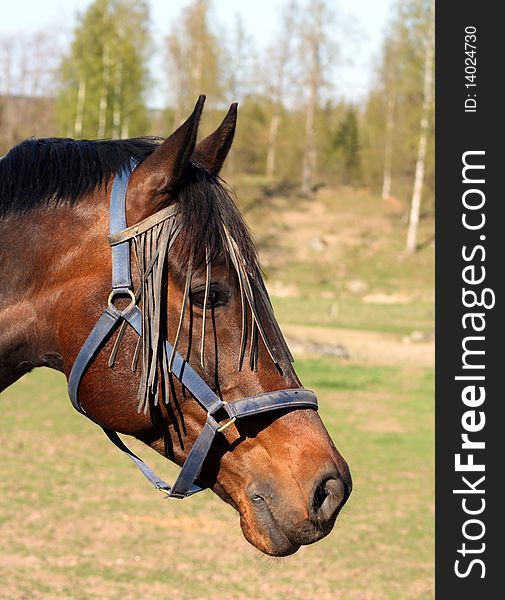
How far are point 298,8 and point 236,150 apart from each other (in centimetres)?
764

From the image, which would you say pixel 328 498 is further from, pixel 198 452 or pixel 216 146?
pixel 216 146

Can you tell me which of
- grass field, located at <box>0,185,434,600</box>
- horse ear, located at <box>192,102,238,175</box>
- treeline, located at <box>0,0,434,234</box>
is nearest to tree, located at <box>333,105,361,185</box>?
treeline, located at <box>0,0,434,234</box>

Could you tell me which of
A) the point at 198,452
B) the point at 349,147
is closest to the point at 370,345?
the point at 198,452

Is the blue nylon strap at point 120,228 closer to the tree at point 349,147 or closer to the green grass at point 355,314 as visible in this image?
the green grass at point 355,314

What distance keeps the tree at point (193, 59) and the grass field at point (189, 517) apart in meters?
23.5

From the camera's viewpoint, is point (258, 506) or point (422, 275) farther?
point (422, 275)

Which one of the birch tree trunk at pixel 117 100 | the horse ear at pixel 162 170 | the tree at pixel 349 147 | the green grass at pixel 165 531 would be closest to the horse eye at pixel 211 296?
the horse ear at pixel 162 170

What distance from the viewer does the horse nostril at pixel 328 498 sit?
1862mm

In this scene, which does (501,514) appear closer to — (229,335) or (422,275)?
(229,335)

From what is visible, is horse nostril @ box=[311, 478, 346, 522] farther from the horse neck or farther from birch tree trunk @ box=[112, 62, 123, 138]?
birch tree trunk @ box=[112, 62, 123, 138]

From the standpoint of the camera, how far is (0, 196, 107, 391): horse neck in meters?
2.02

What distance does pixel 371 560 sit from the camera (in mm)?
5879

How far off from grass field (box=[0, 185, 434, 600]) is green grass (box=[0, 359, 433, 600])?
0.5 inches

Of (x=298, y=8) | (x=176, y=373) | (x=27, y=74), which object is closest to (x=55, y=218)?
(x=176, y=373)
